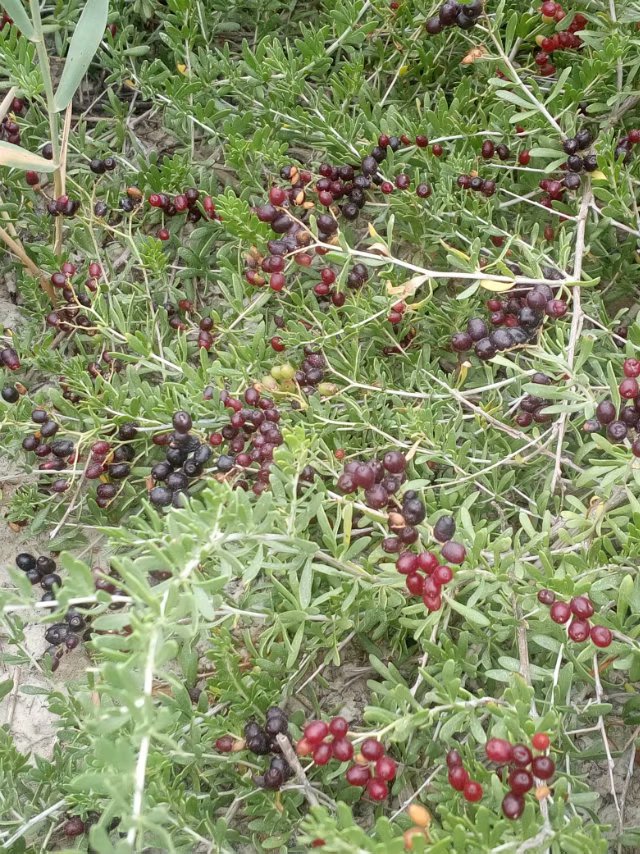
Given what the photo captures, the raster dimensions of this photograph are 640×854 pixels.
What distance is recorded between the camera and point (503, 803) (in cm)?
179

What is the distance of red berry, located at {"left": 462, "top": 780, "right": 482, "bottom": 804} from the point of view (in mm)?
1903

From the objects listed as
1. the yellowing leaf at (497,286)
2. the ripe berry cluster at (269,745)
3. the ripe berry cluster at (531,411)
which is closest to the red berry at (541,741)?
the ripe berry cluster at (269,745)

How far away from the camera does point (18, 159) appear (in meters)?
2.62

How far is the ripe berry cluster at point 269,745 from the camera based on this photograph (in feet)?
7.11

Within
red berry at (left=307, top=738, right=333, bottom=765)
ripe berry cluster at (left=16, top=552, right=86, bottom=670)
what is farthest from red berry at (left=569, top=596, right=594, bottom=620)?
ripe berry cluster at (left=16, top=552, right=86, bottom=670)

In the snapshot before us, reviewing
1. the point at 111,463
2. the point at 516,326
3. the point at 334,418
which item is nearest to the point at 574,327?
the point at 516,326

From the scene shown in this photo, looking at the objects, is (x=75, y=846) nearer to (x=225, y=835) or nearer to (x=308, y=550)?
(x=225, y=835)

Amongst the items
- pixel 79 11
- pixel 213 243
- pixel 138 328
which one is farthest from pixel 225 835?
pixel 79 11

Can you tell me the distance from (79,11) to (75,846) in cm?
342

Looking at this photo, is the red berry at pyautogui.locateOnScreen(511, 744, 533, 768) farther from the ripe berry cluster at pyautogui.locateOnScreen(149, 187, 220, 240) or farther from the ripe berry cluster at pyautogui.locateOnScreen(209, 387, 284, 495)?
the ripe berry cluster at pyautogui.locateOnScreen(149, 187, 220, 240)

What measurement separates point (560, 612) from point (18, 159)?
92.4 inches

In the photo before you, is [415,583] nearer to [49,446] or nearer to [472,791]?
[472,791]

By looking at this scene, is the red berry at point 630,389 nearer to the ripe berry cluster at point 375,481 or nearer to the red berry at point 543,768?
the ripe berry cluster at point 375,481

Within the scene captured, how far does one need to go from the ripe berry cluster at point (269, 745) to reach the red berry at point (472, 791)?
1.85ft
